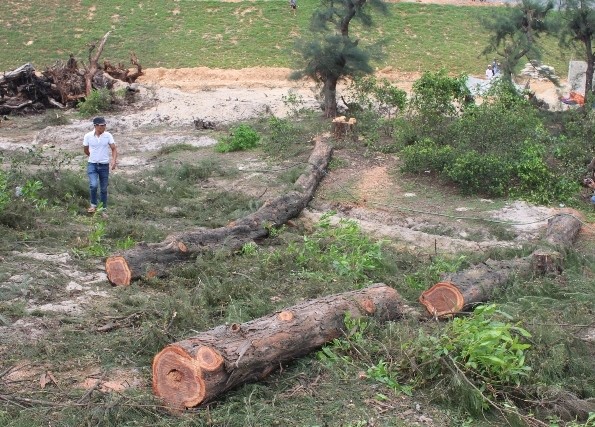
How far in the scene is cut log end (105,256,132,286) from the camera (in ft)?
24.2

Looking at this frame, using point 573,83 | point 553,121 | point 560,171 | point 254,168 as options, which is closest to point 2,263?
point 254,168

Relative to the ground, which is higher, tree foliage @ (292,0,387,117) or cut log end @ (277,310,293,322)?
cut log end @ (277,310,293,322)

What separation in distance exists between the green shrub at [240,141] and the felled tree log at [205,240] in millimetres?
3072

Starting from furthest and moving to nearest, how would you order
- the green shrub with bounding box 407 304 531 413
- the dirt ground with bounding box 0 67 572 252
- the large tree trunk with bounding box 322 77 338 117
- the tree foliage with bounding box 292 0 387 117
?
the large tree trunk with bounding box 322 77 338 117 → the tree foliage with bounding box 292 0 387 117 → the dirt ground with bounding box 0 67 572 252 → the green shrub with bounding box 407 304 531 413

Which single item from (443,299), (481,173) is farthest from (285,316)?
(481,173)

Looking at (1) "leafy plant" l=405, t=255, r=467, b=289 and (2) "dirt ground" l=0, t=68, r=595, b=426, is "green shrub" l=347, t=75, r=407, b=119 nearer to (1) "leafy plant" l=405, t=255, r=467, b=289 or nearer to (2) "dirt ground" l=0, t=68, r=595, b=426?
(2) "dirt ground" l=0, t=68, r=595, b=426

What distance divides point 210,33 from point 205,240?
849 inches

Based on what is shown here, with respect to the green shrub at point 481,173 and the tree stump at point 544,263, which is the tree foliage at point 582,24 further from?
the tree stump at point 544,263

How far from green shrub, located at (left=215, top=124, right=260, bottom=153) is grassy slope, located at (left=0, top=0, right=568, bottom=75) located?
1114 centimetres

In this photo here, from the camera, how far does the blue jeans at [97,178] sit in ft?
33.1

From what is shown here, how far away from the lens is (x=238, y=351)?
507 centimetres

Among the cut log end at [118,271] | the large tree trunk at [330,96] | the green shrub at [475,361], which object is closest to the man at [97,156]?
the cut log end at [118,271]

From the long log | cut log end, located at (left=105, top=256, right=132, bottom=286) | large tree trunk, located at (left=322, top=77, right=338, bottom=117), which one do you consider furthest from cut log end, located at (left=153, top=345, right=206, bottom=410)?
the long log

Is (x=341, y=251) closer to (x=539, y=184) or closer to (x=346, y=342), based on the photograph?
(x=346, y=342)
